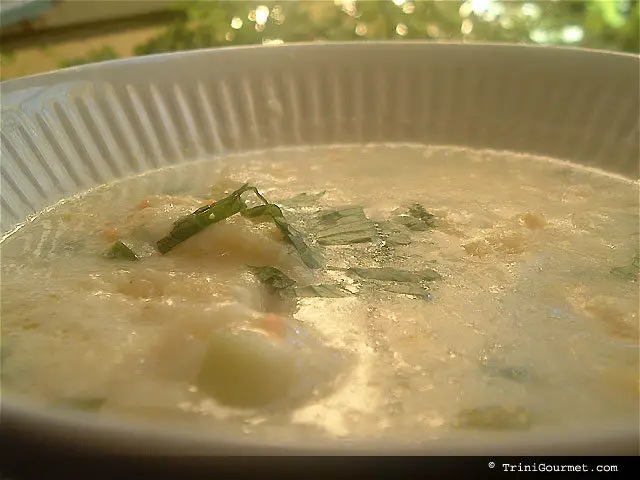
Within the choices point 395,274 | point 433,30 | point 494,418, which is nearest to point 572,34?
point 433,30

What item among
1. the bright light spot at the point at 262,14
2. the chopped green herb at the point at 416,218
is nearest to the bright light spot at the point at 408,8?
the bright light spot at the point at 262,14

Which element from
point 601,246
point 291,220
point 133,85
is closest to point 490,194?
point 601,246

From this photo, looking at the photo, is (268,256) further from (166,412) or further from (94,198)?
(94,198)

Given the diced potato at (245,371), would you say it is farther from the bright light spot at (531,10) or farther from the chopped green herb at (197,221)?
the bright light spot at (531,10)

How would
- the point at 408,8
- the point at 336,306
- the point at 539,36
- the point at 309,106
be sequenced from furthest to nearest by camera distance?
the point at 408,8 → the point at 539,36 → the point at 309,106 → the point at 336,306

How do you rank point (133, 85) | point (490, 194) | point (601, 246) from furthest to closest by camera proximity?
point (133, 85)
point (490, 194)
point (601, 246)

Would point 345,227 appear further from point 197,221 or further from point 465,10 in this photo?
point 465,10
